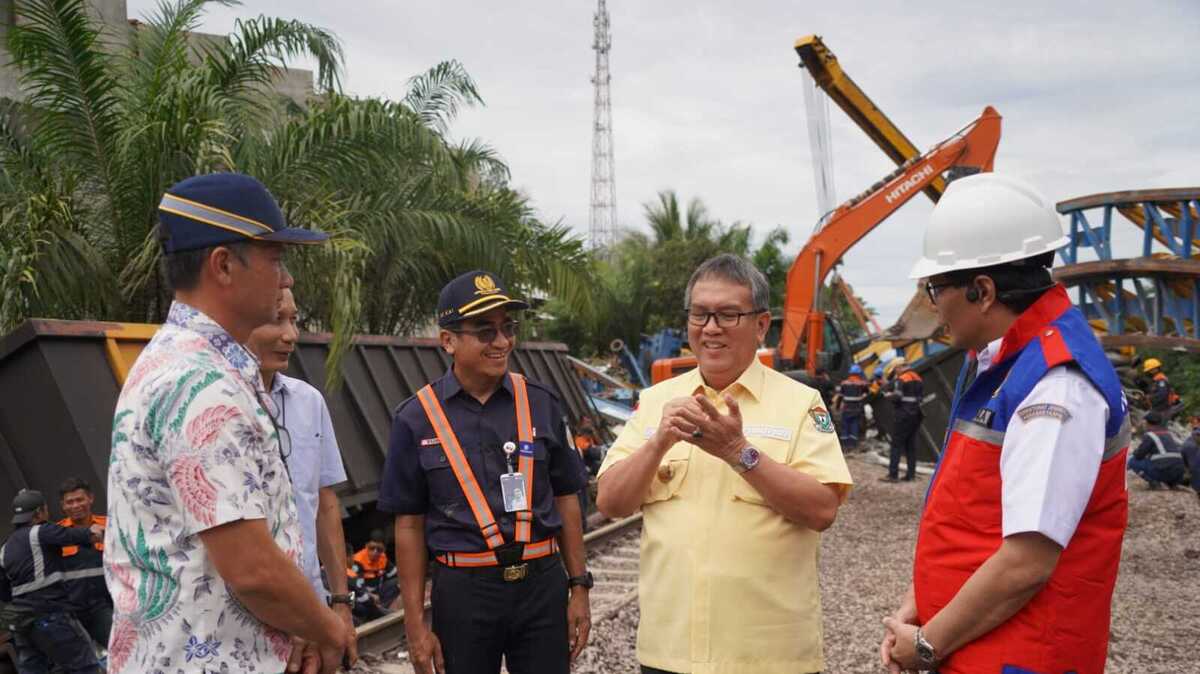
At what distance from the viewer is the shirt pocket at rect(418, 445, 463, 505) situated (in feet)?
10.8

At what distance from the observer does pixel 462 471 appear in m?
3.29

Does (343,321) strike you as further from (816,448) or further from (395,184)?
(816,448)

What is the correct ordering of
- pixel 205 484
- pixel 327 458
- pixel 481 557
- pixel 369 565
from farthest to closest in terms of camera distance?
pixel 369 565, pixel 327 458, pixel 481 557, pixel 205 484

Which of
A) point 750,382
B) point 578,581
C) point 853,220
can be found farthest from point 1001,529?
point 853,220

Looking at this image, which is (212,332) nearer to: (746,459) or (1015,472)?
(746,459)

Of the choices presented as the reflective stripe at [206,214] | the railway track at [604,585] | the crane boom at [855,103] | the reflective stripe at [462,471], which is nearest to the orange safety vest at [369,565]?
the railway track at [604,585]

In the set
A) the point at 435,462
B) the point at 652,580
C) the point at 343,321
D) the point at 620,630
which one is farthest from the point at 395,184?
the point at 652,580

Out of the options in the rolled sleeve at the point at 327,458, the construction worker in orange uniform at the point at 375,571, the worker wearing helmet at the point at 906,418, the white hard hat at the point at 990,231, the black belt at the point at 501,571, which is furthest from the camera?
the worker wearing helmet at the point at 906,418

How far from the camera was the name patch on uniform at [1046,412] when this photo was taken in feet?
6.48

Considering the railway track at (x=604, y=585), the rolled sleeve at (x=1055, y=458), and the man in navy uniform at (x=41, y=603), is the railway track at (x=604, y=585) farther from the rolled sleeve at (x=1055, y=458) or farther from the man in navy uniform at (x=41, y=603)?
the rolled sleeve at (x=1055, y=458)

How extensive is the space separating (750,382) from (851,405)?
16.1 metres

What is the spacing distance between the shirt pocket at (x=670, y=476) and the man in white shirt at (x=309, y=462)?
1.53m

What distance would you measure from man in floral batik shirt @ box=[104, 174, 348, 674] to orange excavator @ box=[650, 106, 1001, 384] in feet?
48.6

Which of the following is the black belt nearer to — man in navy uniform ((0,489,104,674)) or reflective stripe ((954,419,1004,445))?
reflective stripe ((954,419,1004,445))
